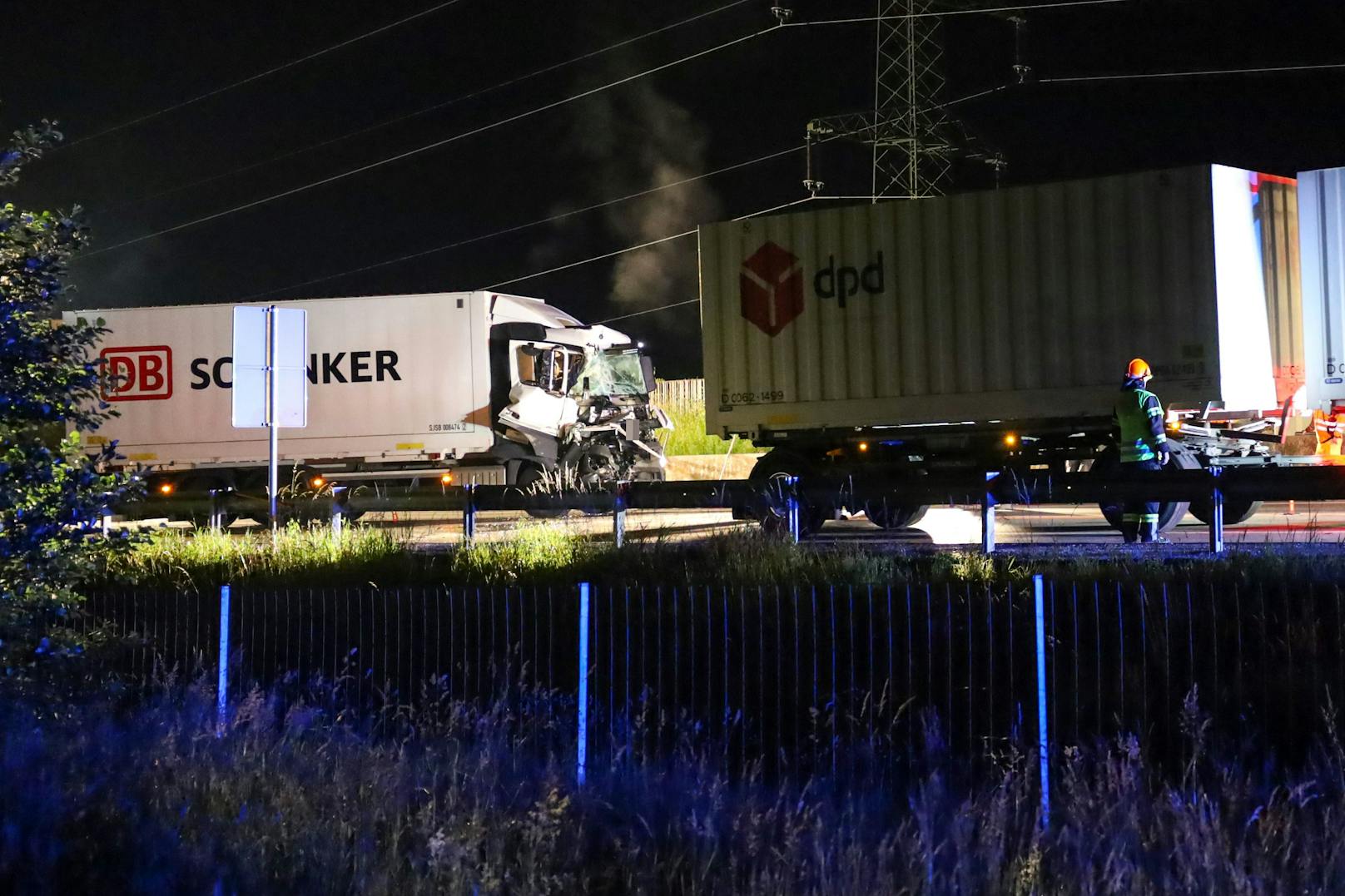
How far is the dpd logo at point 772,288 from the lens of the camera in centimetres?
1689

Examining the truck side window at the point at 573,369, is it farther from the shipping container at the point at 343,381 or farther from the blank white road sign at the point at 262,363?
the blank white road sign at the point at 262,363

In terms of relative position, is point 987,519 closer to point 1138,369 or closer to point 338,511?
point 1138,369

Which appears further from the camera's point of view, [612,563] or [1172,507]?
[1172,507]

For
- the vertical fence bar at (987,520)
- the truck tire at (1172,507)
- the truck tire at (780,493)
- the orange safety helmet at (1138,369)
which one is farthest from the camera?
the truck tire at (1172,507)

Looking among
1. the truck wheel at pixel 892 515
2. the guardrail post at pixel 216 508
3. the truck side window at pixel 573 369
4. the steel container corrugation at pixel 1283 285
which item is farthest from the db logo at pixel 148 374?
the steel container corrugation at pixel 1283 285

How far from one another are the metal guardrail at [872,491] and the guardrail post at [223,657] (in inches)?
79.6

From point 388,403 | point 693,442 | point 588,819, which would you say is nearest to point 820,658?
point 588,819

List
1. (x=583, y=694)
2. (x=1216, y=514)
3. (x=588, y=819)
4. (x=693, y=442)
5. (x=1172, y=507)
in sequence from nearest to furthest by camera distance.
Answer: (x=588, y=819) < (x=583, y=694) < (x=1216, y=514) < (x=1172, y=507) < (x=693, y=442)

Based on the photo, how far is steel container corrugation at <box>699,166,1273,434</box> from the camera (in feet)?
48.4

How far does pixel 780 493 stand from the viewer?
13117 mm

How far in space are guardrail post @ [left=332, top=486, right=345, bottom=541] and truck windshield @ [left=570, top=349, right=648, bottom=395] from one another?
358 inches

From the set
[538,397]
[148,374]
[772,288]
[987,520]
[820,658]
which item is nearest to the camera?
[820,658]

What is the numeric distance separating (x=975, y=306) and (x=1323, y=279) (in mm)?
3636

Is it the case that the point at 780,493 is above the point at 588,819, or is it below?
above
